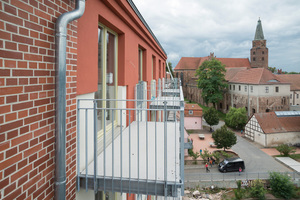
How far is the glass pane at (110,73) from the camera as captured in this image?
4.25 m

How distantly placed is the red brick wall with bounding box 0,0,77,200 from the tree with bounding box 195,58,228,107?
39.4 m

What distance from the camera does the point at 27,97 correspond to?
1.72 metres

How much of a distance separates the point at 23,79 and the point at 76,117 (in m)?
0.91

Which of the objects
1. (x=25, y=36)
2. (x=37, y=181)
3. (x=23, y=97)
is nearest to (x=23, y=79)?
(x=23, y=97)

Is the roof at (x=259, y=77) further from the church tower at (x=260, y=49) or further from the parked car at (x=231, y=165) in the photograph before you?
the church tower at (x=260, y=49)

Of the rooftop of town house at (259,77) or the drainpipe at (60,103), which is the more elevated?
the rooftop of town house at (259,77)

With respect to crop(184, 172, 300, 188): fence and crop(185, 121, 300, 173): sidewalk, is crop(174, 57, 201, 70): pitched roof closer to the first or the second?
crop(185, 121, 300, 173): sidewalk

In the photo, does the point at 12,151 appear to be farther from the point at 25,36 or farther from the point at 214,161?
the point at 214,161

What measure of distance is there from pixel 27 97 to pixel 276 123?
101 ft

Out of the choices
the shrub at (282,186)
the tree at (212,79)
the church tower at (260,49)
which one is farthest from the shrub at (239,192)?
the church tower at (260,49)

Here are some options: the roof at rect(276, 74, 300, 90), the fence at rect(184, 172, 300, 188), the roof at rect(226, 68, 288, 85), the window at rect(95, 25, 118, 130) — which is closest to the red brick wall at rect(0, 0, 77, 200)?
the window at rect(95, 25, 118, 130)

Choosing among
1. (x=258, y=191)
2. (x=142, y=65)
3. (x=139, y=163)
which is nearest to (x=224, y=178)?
(x=258, y=191)

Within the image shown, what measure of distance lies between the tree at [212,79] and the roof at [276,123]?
12.7m

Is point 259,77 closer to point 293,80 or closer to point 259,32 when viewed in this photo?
point 293,80
